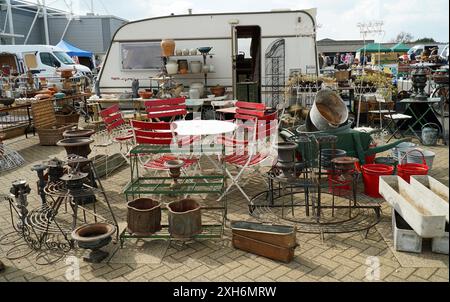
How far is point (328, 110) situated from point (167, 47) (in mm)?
5110

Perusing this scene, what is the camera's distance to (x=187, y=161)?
520 centimetres

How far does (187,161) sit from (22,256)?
218cm

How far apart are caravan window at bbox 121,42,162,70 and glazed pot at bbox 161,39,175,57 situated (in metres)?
0.50

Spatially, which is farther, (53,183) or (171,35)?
(171,35)

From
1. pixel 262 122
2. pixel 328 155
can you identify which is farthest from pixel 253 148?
pixel 328 155

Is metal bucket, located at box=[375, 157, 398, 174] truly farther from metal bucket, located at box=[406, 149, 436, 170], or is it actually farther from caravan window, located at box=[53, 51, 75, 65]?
caravan window, located at box=[53, 51, 75, 65]

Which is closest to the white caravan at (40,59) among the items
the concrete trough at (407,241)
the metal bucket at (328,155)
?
the metal bucket at (328,155)

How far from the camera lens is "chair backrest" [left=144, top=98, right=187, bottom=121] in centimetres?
677

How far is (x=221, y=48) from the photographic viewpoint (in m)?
10.1

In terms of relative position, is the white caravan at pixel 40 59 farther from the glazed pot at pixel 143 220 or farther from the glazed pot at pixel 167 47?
the glazed pot at pixel 143 220

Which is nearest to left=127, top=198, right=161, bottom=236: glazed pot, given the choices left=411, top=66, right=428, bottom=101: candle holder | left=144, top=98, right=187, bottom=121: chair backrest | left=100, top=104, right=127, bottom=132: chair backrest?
left=100, top=104, right=127, bottom=132: chair backrest

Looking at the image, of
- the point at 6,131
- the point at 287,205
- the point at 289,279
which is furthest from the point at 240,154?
the point at 6,131

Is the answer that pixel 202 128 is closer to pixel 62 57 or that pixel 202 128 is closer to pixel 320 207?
pixel 320 207
